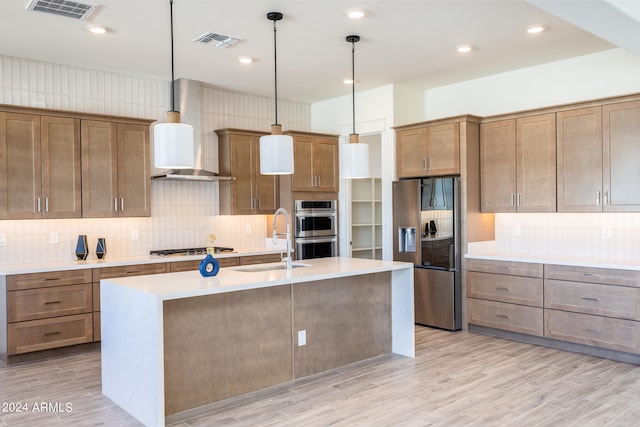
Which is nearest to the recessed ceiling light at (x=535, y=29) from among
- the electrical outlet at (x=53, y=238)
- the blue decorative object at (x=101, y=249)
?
the blue decorative object at (x=101, y=249)

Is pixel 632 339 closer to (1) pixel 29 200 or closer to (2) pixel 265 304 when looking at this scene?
(2) pixel 265 304

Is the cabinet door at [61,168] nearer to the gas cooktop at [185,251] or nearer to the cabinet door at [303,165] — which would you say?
the gas cooktop at [185,251]

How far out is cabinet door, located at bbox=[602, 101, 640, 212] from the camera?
4.55m

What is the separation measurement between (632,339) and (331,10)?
3.67 meters

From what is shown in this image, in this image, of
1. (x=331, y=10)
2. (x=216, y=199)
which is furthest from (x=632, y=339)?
(x=216, y=199)

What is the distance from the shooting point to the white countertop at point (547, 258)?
450 cm

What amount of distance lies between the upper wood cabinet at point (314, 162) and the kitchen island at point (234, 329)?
2.06 metres

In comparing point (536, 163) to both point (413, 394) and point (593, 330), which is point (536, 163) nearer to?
point (593, 330)

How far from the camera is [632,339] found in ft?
14.2

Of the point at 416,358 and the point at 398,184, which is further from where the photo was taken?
the point at 398,184

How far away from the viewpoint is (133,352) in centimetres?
330

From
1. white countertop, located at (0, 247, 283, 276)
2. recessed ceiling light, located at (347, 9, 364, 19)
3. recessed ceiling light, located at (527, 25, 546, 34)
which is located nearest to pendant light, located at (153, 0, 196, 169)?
recessed ceiling light, located at (347, 9, 364, 19)

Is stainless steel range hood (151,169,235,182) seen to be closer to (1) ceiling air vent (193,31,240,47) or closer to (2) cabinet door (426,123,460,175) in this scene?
(1) ceiling air vent (193,31,240,47)

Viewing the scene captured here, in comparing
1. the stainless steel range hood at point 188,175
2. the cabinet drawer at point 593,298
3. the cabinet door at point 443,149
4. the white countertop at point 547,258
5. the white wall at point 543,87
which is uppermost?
the white wall at point 543,87
